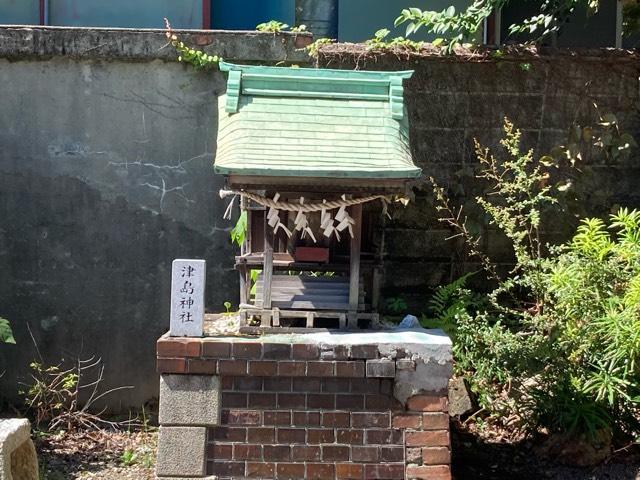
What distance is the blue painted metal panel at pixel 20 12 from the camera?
8.31 metres

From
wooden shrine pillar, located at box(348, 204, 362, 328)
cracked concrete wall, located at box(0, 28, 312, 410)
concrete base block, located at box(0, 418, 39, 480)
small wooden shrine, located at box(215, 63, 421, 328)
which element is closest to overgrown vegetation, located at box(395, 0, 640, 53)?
cracked concrete wall, located at box(0, 28, 312, 410)

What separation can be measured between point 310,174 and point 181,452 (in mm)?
1841

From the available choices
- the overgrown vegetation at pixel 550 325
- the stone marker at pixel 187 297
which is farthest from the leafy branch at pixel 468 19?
the stone marker at pixel 187 297

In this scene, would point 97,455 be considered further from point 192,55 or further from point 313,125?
point 192,55

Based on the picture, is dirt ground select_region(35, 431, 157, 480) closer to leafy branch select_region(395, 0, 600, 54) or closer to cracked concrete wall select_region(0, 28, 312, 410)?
cracked concrete wall select_region(0, 28, 312, 410)

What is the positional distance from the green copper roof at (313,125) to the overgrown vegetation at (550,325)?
1.35m

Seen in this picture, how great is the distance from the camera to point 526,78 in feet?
22.9

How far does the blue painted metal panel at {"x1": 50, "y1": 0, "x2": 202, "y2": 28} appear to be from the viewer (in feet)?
27.0

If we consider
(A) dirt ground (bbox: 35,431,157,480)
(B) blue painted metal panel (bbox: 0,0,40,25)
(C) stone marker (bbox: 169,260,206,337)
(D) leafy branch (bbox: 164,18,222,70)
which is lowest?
(A) dirt ground (bbox: 35,431,157,480)

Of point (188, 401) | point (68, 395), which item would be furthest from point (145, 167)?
point (188, 401)

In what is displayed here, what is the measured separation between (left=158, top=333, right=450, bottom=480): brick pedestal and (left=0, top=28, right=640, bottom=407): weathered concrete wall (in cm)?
213

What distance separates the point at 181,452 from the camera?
4.86 metres

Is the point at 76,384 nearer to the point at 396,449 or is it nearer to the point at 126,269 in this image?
the point at 126,269

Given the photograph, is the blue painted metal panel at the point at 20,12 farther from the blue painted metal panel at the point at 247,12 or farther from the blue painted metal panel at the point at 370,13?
the blue painted metal panel at the point at 370,13
